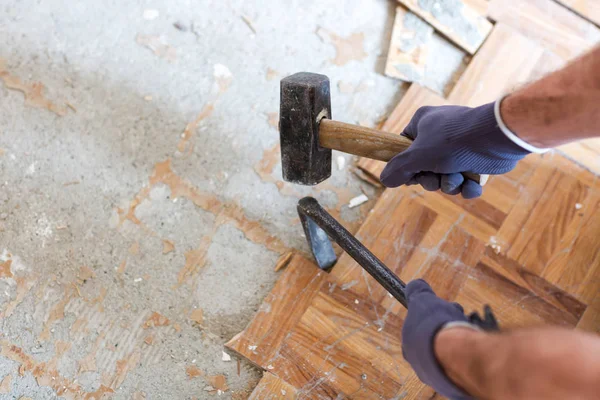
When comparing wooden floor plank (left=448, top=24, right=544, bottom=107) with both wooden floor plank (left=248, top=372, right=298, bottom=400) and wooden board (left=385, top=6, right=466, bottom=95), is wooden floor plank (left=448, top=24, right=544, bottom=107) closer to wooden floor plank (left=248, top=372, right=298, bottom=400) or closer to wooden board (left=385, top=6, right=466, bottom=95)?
wooden board (left=385, top=6, right=466, bottom=95)

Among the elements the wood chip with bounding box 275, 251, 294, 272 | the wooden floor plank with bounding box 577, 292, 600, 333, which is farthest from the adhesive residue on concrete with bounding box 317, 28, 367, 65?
the wooden floor plank with bounding box 577, 292, 600, 333

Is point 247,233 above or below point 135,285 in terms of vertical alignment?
above

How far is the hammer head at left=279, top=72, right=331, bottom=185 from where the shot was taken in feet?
3.02

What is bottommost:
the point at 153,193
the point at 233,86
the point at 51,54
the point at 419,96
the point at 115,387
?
the point at 115,387

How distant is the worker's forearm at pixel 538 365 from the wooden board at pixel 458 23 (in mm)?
1067

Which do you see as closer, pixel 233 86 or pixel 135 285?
pixel 135 285

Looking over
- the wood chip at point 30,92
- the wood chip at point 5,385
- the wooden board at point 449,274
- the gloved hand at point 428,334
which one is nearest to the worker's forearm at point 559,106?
the gloved hand at point 428,334

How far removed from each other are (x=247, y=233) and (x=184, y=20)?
2.12ft

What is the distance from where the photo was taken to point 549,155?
4.25 ft

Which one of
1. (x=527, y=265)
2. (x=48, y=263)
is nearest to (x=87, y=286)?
(x=48, y=263)

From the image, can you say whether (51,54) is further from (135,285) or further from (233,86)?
(135,285)

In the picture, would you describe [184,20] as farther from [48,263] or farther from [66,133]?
[48,263]

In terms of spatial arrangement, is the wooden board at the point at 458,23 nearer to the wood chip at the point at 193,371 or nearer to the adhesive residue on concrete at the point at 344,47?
the adhesive residue on concrete at the point at 344,47

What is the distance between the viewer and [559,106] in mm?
736
